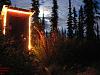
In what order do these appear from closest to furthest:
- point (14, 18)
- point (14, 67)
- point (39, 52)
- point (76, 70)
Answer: point (14, 67) < point (76, 70) < point (39, 52) < point (14, 18)

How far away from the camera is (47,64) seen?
16.8 metres

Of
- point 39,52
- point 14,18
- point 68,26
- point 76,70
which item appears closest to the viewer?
point 76,70

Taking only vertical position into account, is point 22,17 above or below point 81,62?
above

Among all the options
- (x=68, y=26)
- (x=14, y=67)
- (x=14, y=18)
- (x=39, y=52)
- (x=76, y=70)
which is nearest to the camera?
(x=14, y=67)

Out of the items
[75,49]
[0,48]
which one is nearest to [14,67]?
[0,48]

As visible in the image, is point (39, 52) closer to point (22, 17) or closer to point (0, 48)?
point (22, 17)

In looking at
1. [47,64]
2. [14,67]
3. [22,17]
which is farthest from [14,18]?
[14,67]

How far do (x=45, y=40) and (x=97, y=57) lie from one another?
3.81 meters

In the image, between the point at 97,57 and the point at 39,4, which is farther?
the point at 39,4

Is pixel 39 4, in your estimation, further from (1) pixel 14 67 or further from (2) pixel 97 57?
(1) pixel 14 67

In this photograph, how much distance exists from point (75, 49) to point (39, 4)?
49387 millimetres

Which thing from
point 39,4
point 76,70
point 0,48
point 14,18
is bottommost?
point 76,70

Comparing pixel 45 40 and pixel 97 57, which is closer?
pixel 45 40

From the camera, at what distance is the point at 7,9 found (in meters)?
18.9
